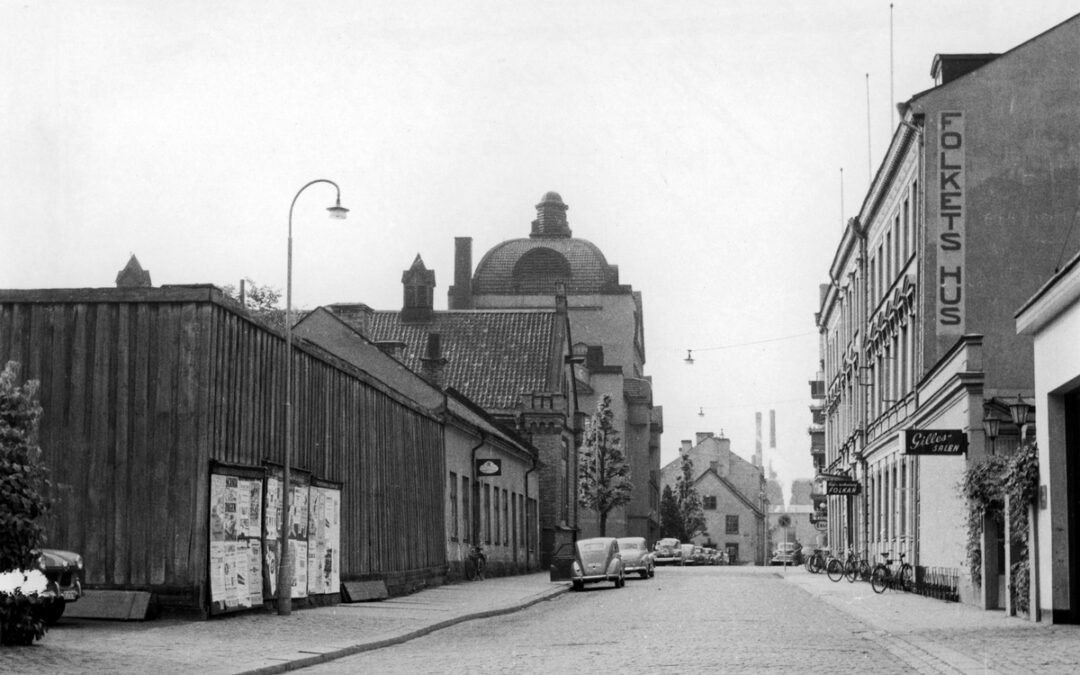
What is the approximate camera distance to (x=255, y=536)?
23609 mm

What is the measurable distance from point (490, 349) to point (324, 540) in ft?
129

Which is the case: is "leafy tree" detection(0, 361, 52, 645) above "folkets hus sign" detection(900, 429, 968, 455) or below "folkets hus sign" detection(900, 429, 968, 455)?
below

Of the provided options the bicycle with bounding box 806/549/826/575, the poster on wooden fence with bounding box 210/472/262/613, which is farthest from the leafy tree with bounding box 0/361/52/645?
the bicycle with bounding box 806/549/826/575

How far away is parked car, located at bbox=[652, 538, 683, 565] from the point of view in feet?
271

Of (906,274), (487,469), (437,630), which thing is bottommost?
(437,630)

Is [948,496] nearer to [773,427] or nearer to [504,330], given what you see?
[504,330]

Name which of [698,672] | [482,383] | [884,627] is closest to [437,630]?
[884,627]

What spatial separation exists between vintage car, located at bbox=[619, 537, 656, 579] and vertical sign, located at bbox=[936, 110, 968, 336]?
54.3 feet

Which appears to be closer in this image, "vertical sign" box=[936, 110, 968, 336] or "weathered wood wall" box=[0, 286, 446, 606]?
"weathered wood wall" box=[0, 286, 446, 606]

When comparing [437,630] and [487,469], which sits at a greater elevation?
[487,469]

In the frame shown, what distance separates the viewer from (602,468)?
7881cm

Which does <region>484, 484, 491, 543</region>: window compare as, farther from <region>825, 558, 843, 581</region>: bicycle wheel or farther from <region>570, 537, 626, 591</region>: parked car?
<region>825, 558, 843, 581</region>: bicycle wheel

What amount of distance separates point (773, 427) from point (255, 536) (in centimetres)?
16845

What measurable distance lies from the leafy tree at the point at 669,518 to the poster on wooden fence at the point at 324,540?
85.2m
